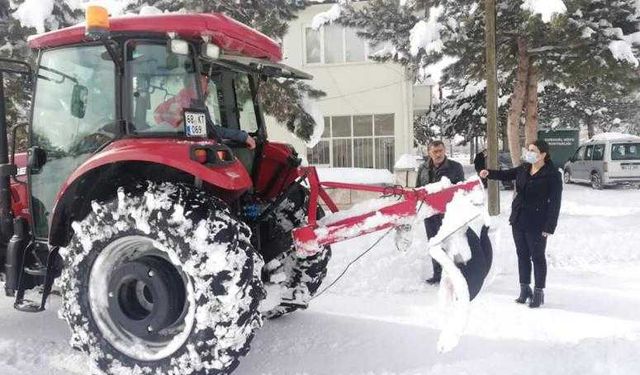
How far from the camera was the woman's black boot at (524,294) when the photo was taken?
5613 mm

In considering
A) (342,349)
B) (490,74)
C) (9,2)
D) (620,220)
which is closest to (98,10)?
(342,349)

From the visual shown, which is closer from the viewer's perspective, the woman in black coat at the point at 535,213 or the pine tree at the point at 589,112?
the woman in black coat at the point at 535,213

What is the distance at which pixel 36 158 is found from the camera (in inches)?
163

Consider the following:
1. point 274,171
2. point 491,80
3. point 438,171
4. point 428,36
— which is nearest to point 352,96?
point 428,36

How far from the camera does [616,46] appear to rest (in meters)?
10.4

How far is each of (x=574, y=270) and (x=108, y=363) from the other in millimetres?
5802

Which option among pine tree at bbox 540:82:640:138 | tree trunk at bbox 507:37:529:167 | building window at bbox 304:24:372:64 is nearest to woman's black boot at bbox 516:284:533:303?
tree trunk at bbox 507:37:529:167

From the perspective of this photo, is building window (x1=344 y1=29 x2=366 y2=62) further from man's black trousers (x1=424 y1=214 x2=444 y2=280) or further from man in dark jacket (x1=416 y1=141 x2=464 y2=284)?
man's black trousers (x1=424 y1=214 x2=444 y2=280)

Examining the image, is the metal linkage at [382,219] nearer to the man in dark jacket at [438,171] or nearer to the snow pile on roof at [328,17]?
the man in dark jacket at [438,171]

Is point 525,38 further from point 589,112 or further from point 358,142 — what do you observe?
point 589,112

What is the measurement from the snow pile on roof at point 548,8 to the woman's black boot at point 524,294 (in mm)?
4798

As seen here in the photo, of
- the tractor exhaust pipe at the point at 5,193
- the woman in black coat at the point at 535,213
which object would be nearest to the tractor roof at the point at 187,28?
the tractor exhaust pipe at the point at 5,193

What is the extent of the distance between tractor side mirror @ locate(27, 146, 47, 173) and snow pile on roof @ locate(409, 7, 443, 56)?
771 centimetres

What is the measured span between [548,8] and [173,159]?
728 centimetres
